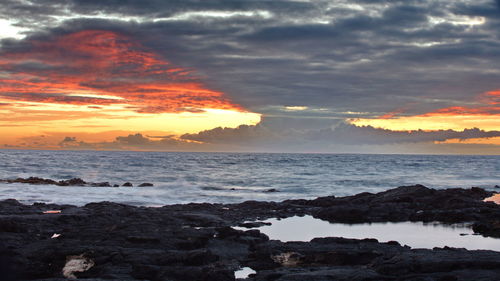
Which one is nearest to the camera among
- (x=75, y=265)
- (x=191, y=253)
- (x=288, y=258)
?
(x=75, y=265)

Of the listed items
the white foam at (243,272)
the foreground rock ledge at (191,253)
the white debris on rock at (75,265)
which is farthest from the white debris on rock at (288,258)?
the white debris on rock at (75,265)

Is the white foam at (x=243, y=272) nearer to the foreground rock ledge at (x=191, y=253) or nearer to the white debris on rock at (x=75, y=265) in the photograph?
the foreground rock ledge at (x=191, y=253)

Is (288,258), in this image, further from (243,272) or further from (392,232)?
(392,232)

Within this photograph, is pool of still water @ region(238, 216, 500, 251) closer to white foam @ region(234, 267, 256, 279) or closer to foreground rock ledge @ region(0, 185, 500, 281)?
foreground rock ledge @ region(0, 185, 500, 281)

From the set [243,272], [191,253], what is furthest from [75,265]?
[243,272]

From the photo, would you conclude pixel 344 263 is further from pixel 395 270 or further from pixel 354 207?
pixel 354 207

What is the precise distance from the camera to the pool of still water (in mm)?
18797

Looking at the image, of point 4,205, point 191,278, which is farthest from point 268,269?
point 4,205

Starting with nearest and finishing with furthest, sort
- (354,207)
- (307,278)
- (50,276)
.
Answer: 1. (307,278)
2. (50,276)
3. (354,207)

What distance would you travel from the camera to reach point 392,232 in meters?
21.6

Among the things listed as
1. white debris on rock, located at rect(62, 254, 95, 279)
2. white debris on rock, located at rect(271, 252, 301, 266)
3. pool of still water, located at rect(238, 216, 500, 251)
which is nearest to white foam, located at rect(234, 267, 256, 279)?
white debris on rock, located at rect(271, 252, 301, 266)

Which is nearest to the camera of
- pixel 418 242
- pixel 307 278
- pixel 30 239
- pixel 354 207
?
pixel 307 278

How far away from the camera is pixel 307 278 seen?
1199 cm

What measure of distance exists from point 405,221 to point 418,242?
613cm
